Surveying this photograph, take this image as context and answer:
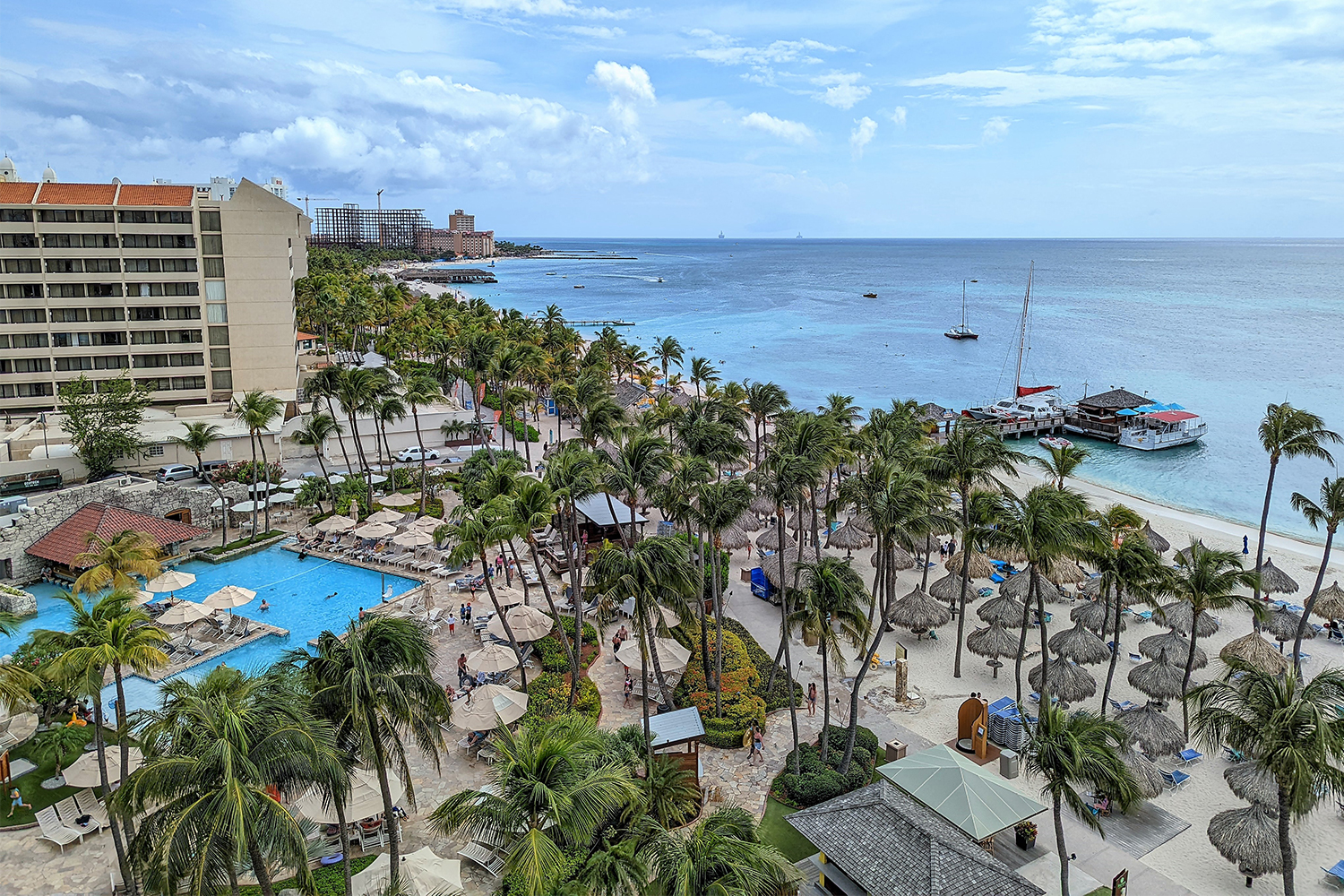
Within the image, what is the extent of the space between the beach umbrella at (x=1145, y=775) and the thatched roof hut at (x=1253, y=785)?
1.69 m

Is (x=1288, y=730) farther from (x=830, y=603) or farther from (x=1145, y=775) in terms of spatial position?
(x=830, y=603)

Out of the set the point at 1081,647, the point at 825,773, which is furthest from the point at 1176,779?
the point at 825,773

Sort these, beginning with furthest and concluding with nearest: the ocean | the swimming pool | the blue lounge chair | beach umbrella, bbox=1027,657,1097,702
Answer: the ocean < the swimming pool < beach umbrella, bbox=1027,657,1097,702 < the blue lounge chair

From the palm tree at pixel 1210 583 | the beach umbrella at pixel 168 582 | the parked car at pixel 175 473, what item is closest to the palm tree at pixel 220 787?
the beach umbrella at pixel 168 582

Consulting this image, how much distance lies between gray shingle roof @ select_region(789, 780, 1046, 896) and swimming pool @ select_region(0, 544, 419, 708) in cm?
2135

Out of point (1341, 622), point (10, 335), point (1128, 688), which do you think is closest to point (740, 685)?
point (1128, 688)

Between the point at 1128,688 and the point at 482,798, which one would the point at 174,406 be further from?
the point at 1128,688

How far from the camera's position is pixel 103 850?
2089cm

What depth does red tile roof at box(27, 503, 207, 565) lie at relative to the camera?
37719 mm

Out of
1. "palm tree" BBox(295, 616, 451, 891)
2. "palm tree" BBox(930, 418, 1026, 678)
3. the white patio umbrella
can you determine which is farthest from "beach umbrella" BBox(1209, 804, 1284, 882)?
"palm tree" BBox(295, 616, 451, 891)

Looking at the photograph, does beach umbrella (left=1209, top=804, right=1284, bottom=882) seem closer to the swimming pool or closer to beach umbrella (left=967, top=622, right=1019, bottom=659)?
beach umbrella (left=967, top=622, right=1019, bottom=659)

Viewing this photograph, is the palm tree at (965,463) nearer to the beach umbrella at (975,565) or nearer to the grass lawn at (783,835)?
the beach umbrella at (975,565)

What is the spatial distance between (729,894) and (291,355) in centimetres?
6081

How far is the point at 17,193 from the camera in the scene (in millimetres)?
56812
